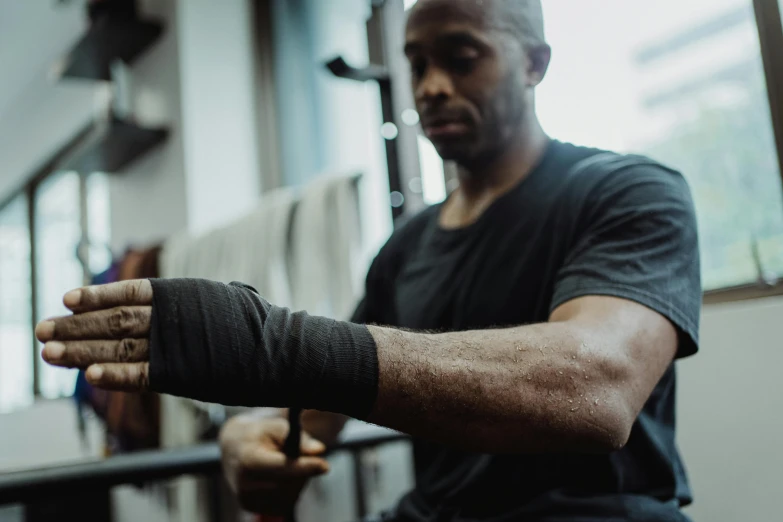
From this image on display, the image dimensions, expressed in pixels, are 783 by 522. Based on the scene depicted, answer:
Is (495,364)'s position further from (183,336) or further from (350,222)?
(350,222)

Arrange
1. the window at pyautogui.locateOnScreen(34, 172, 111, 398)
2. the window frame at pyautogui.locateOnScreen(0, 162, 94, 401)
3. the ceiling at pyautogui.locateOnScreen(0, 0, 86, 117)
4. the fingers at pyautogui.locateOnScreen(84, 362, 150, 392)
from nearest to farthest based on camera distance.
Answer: the fingers at pyautogui.locateOnScreen(84, 362, 150, 392) < the window at pyautogui.locateOnScreen(34, 172, 111, 398) < the ceiling at pyautogui.locateOnScreen(0, 0, 86, 117) < the window frame at pyautogui.locateOnScreen(0, 162, 94, 401)

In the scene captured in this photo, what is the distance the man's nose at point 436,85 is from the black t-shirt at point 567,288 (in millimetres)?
153

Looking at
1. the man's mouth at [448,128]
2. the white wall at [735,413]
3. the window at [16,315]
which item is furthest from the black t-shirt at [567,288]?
the window at [16,315]

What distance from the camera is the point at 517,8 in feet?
2.73

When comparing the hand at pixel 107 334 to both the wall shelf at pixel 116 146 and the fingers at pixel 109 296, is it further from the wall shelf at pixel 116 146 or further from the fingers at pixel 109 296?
the wall shelf at pixel 116 146

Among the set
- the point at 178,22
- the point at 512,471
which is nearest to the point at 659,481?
the point at 512,471

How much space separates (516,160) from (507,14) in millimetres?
182

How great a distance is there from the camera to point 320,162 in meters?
2.17

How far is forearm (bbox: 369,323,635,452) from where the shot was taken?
1.69 ft

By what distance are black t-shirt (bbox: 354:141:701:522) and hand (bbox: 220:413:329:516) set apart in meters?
0.16

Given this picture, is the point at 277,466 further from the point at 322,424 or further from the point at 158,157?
the point at 158,157

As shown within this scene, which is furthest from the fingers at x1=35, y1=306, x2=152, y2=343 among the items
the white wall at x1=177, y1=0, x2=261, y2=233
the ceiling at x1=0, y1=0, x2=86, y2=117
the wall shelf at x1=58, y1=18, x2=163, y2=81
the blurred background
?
the ceiling at x1=0, y1=0, x2=86, y2=117

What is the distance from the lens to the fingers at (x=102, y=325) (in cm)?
45

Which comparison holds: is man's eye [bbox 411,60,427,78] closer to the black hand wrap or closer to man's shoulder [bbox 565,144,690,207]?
man's shoulder [bbox 565,144,690,207]
